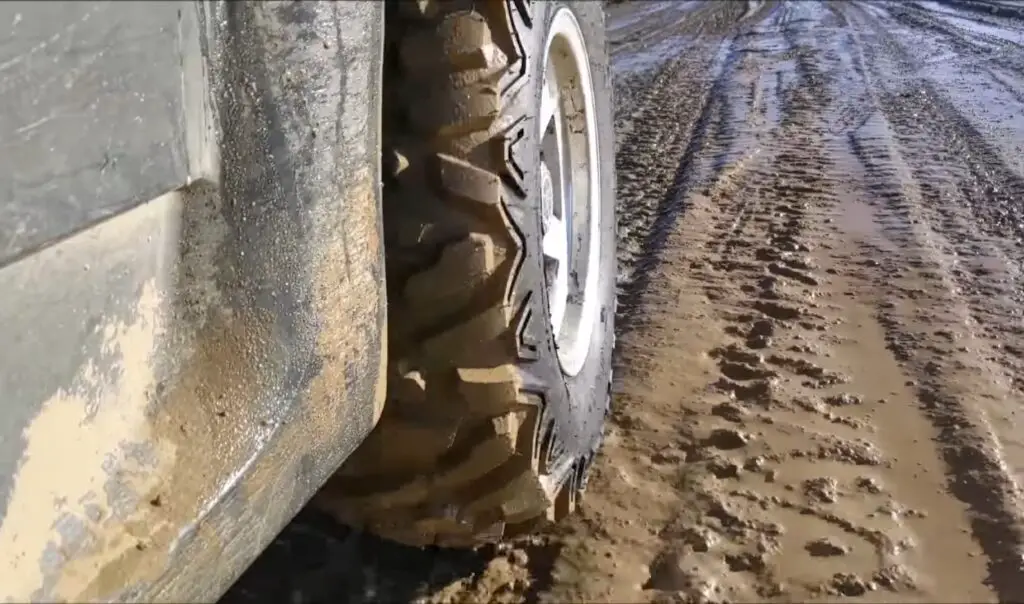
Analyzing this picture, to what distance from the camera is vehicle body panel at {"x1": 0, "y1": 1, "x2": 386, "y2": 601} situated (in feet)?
3.39

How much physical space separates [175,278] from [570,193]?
1482 millimetres

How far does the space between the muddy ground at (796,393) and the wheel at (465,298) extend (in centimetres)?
36

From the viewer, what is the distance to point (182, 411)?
1221 mm

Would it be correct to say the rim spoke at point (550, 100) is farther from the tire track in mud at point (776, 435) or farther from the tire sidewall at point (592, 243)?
the tire track in mud at point (776, 435)

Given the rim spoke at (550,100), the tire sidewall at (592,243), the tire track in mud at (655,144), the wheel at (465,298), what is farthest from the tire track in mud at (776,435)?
the rim spoke at (550,100)

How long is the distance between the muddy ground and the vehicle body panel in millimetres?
946

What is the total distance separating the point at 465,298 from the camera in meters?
1.65

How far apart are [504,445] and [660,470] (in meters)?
0.91

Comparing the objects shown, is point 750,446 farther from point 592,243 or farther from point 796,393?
point 592,243

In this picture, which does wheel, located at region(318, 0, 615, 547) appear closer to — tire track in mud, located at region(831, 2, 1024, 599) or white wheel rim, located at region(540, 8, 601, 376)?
white wheel rim, located at region(540, 8, 601, 376)

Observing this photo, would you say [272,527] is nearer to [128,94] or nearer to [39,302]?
[39,302]

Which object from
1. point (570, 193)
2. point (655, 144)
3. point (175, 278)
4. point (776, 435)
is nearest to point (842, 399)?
point (776, 435)

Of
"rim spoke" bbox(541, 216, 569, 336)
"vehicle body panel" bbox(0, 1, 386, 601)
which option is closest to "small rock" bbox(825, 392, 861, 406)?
"rim spoke" bbox(541, 216, 569, 336)

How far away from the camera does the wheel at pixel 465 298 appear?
1.58 meters
